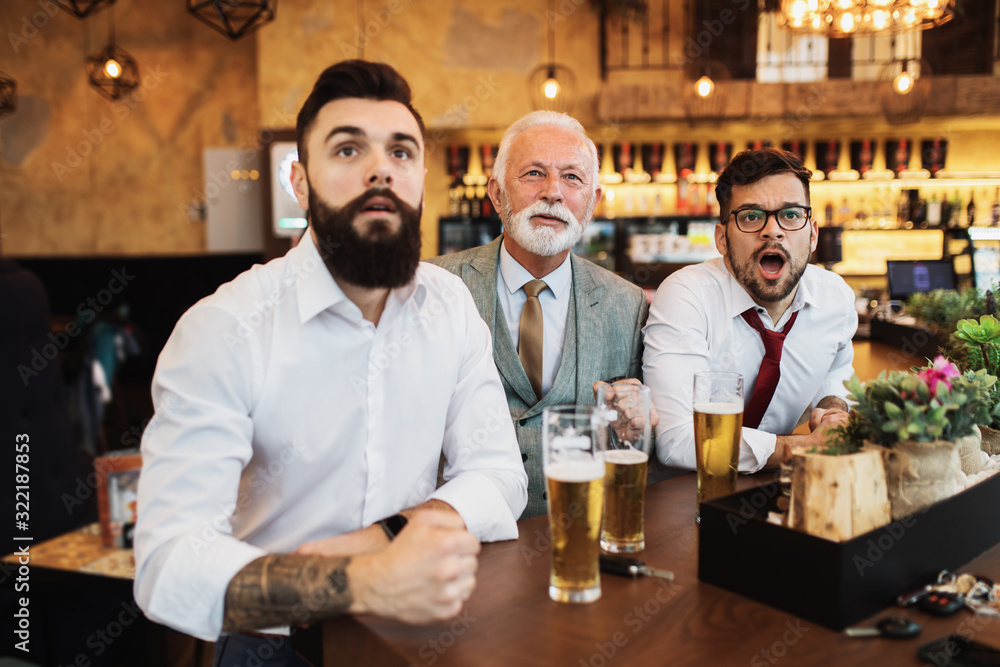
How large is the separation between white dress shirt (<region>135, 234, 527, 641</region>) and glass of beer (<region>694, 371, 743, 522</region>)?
1.14 ft

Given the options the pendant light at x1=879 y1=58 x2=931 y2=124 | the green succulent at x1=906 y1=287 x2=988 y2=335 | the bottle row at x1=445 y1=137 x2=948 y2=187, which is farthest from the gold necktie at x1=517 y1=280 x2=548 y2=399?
the pendant light at x1=879 y1=58 x2=931 y2=124

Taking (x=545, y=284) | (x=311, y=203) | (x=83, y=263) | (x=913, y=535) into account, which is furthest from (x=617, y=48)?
(x=913, y=535)

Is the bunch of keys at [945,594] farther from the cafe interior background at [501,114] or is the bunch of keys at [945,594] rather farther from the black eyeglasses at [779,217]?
the cafe interior background at [501,114]

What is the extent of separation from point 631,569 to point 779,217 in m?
1.21

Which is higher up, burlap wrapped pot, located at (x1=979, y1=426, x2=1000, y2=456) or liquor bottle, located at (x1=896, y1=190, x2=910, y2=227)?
liquor bottle, located at (x1=896, y1=190, x2=910, y2=227)

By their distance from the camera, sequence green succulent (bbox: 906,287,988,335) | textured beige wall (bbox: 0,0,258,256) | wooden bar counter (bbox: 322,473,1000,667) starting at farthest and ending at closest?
1. textured beige wall (bbox: 0,0,258,256)
2. green succulent (bbox: 906,287,988,335)
3. wooden bar counter (bbox: 322,473,1000,667)

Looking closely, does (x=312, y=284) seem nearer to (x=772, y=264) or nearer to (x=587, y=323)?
(x=587, y=323)

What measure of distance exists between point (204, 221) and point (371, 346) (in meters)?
6.50

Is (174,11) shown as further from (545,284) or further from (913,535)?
(913,535)

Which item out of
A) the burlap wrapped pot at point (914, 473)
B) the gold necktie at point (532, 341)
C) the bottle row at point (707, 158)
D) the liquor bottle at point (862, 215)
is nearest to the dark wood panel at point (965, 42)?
the bottle row at point (707, 158)

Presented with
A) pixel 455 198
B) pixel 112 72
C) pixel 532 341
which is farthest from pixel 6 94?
pixel 532 341

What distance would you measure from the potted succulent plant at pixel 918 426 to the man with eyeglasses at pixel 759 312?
732mm

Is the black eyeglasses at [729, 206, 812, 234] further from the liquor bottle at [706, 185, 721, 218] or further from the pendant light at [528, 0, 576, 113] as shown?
the liquor bottle at [706, 185, 721, 218]

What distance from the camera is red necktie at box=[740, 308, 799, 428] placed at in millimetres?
1928
